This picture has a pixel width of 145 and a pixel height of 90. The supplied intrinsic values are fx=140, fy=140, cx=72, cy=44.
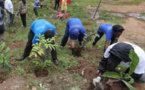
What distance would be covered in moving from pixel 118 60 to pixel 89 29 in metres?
4.03

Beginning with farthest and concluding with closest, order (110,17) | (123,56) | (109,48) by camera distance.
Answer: (110,17), (109,48), (123,56)

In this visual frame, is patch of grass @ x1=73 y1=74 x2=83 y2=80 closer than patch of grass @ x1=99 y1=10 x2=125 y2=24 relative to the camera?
Yes

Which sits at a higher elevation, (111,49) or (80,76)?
(111,49)

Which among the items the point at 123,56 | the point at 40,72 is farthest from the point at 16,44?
the point at 123,56

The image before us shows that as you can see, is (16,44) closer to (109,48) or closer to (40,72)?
(40,72)

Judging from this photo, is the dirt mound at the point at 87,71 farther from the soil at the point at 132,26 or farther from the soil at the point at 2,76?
the soil at the point at 2,76

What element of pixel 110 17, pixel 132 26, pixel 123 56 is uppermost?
pixel 123 56

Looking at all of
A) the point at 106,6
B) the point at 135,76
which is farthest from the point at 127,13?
the point at 135,76

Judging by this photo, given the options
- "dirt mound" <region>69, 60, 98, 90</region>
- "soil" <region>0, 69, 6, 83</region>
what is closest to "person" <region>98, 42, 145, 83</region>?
"dirt mound" <region>69, 60, 98, 90</region>

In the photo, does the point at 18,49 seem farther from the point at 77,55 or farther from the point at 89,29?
the point at 89,29

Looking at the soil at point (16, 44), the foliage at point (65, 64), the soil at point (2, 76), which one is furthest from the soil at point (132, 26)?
the soil at point (16, 44)

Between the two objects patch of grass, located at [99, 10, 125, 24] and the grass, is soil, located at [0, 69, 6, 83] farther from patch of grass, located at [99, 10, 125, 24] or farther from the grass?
patch of grass, located at [99, 10, 125, 24]

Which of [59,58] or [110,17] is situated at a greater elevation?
[110,17]

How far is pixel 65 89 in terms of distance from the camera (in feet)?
9.60
